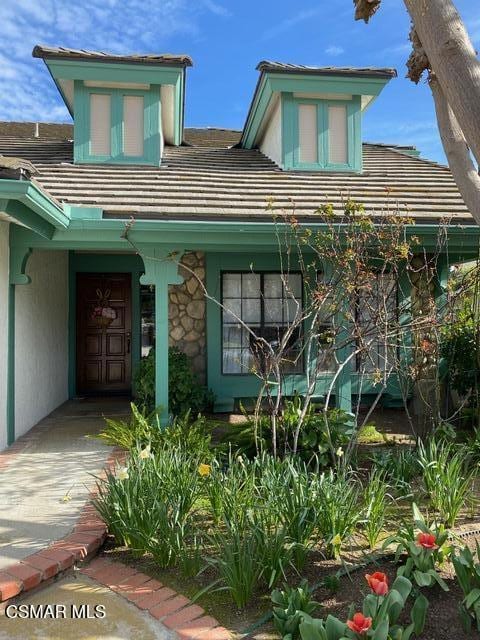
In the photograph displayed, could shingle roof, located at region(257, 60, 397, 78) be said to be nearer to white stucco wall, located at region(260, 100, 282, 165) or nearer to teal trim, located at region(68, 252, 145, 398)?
white stucco wall, located at region(260, 100, 282, 165)

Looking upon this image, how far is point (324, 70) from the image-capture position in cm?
807

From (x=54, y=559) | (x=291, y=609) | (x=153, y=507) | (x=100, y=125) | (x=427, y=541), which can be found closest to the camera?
(x=291, y=609)

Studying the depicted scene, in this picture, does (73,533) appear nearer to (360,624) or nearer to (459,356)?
(360,624)

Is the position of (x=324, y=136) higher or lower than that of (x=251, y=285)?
higher

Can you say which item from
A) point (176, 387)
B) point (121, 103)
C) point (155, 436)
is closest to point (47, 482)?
point (155, 436)

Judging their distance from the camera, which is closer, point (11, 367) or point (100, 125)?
point (11, 367)

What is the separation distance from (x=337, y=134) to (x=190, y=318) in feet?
12.9

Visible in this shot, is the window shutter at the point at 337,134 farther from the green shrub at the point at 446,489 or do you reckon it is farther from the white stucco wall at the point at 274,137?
the green shrub at the point at 446,489

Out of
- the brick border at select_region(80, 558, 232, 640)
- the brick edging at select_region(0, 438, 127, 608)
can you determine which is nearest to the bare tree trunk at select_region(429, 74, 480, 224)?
the brick border at select_region(80, 558, 232, 640)

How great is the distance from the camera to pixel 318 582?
2965mm

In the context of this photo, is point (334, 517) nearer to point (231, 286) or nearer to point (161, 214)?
point (161, 214)

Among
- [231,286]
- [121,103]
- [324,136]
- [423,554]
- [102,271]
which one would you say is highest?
[121,103]

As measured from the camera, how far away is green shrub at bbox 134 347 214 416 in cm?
700

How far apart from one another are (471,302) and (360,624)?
534cm
